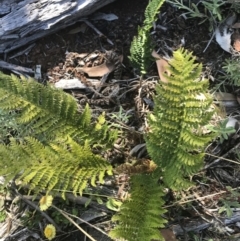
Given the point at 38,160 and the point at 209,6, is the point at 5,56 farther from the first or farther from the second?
the point at 209,6

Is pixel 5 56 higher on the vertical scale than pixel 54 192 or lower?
higher

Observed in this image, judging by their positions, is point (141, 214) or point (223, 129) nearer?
point (141, 214)

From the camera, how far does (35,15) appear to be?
8.42 feet

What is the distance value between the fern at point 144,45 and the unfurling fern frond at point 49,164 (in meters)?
0.52

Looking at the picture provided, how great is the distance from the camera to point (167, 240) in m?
2.30

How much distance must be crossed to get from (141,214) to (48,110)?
616 millimetres

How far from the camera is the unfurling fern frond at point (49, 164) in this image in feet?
6.90

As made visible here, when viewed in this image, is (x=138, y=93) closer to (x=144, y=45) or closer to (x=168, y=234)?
(x=144, y=45)

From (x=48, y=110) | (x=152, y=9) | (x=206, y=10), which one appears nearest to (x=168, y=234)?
(x=48, y=110)

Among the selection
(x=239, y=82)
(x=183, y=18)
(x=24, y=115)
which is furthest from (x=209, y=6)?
(x=24, y=115)

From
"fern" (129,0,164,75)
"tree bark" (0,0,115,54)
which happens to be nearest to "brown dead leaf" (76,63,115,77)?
"fern" (129,0,164,75)

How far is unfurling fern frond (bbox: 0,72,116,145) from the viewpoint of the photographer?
2.15 metres

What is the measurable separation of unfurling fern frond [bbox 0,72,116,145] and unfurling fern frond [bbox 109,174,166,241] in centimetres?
31

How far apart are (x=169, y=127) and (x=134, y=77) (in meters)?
0.55
